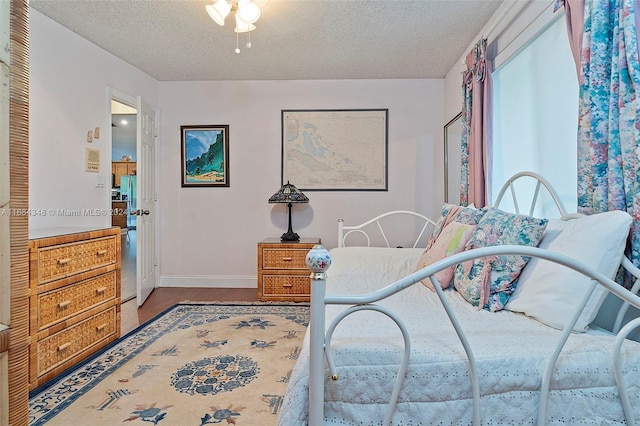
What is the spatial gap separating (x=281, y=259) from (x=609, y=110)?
276cm

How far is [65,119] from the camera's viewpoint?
2730mm

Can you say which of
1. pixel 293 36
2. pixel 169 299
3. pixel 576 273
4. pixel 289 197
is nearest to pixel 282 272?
pixel 289 197

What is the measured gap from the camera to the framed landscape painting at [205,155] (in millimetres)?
4000

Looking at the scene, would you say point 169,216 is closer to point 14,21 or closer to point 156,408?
point 156,408

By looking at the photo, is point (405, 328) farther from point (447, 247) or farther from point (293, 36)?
point (293, 36)

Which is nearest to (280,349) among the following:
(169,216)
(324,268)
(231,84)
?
(324,268)

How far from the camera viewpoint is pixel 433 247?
1905mm

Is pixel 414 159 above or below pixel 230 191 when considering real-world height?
above

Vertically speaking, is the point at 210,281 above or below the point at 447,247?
below

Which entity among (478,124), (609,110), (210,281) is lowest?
(210,281)

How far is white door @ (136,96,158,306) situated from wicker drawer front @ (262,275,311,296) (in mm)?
1180

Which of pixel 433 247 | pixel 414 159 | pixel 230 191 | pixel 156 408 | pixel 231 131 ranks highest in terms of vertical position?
pixel 231 131

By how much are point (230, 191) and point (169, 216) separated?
2.52 ft

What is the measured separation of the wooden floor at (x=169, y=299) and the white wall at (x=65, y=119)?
85cm
